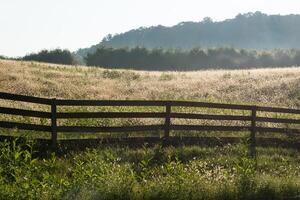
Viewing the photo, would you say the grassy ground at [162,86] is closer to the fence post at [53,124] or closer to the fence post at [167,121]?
the fence post at [167,121]

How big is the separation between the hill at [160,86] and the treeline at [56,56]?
4812 centimetres

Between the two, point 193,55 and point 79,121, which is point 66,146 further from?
point 193,55

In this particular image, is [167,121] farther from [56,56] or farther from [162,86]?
[56,56]

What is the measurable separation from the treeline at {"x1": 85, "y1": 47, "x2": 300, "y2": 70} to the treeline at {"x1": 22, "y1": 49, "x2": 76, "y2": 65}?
9.17m

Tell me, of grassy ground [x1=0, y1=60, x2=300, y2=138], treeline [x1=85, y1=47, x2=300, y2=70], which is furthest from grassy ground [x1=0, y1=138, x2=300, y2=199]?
treeline [x1=85, y1=47, x2=300, y2=70]

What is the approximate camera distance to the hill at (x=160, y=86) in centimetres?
3375

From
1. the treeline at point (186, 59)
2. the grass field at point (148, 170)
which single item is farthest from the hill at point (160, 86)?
the treeline at point (186, 59)

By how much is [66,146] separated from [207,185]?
564 cm

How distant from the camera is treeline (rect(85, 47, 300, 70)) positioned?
104 meters

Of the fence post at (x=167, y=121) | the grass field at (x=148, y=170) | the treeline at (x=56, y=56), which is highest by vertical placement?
the treeline at (x=56, y=56)

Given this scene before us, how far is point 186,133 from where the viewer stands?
19094 mm

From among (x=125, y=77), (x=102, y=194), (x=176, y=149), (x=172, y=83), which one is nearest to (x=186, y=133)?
(x=176, y=149)

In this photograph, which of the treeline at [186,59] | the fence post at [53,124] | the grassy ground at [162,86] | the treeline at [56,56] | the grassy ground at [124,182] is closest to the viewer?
the grassy ground at [124,182]

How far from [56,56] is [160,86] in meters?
58.9
